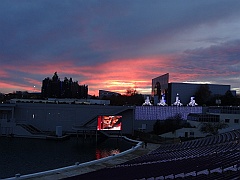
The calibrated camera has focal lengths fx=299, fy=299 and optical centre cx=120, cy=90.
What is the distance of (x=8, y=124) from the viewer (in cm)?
5203

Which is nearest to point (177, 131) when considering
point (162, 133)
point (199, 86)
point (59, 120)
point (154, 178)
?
point (162, 133)

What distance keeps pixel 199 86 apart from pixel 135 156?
208 ft

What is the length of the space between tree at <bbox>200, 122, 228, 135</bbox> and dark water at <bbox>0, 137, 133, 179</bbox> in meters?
12.0

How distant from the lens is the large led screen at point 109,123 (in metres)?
49.0

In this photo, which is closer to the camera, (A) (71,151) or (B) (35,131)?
(A) (71,151)

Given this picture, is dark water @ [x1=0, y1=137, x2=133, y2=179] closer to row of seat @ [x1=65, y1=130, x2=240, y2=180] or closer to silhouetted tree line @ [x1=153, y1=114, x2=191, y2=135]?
silhouetted tree line @ [x1=153, y1=114, x2=191, y2=135]

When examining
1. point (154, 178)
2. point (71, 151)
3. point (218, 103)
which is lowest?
point (71, 151)

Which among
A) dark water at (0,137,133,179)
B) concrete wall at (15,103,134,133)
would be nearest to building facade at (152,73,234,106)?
concrete wall at (15,103,134,133)

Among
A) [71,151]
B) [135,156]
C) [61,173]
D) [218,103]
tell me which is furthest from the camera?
[218,103]

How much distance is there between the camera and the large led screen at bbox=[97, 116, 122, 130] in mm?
49031

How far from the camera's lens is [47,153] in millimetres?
35562

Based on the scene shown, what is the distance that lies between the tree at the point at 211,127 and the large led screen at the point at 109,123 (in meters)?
13.4

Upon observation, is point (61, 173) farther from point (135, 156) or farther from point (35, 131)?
point (35, 131)

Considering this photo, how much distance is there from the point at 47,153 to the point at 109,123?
Answer: 15.6 meters
